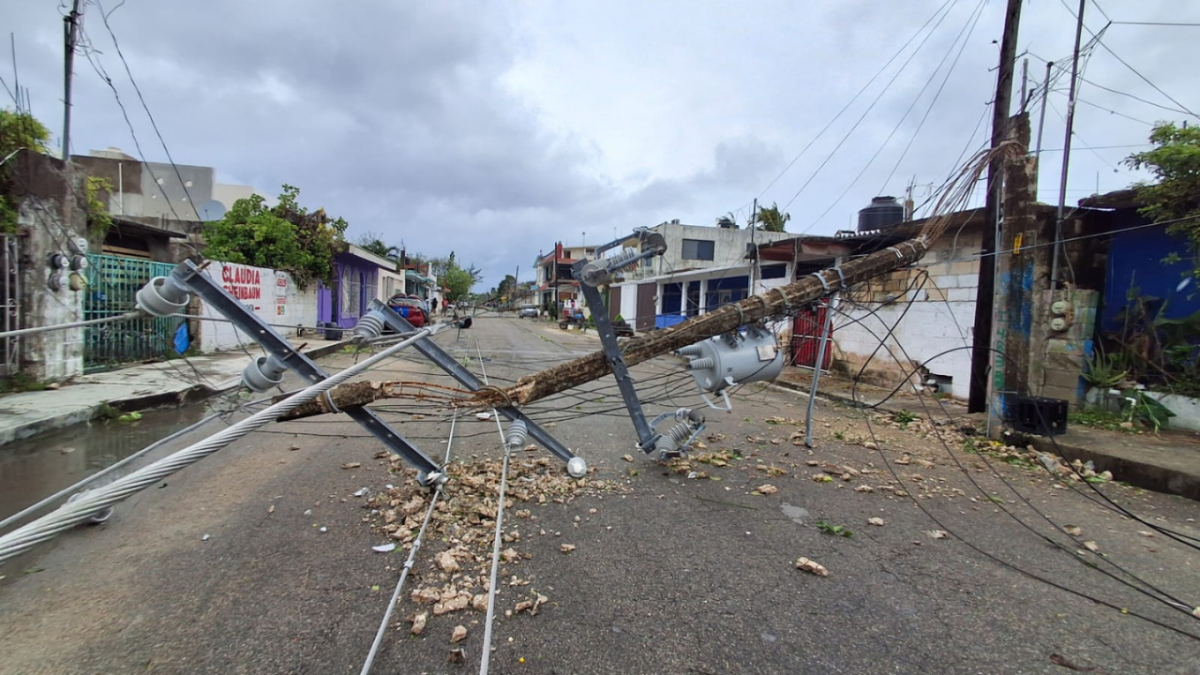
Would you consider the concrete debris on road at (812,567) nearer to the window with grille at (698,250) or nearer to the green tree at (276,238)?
the green tree at (276,238)

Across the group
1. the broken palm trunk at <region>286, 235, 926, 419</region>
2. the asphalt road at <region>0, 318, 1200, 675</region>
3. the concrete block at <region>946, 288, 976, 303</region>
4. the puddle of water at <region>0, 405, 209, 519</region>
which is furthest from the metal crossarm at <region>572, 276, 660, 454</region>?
the concrete block at <region>946, 288, 976, 303</region>

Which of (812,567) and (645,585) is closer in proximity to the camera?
(645,585)

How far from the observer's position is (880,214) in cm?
1249

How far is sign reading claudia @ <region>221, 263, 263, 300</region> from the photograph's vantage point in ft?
44.0

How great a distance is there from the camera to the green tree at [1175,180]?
6.70 m

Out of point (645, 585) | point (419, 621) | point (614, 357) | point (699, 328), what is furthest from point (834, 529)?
point (419, 621)

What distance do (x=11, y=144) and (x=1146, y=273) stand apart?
16.3 meters

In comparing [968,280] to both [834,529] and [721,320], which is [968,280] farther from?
[834,529]

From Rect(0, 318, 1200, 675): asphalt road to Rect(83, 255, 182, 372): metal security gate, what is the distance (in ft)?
21.9

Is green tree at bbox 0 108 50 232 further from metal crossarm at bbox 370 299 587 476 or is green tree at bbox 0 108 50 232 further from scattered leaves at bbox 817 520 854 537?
scattered leaves at bbox 817 520 854 537

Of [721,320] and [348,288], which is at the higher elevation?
[348,288]

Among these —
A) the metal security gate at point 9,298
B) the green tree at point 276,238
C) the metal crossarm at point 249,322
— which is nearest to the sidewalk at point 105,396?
the metal security gate at point 9,298

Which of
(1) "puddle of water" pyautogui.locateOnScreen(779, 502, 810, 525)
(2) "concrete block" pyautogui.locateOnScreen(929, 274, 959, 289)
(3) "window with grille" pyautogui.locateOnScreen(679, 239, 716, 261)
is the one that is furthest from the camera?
(3) "window with grille" pyautogui.locateOnScreen(679, 239, 716, 261)

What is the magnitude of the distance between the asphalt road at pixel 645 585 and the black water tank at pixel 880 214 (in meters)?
8.54
